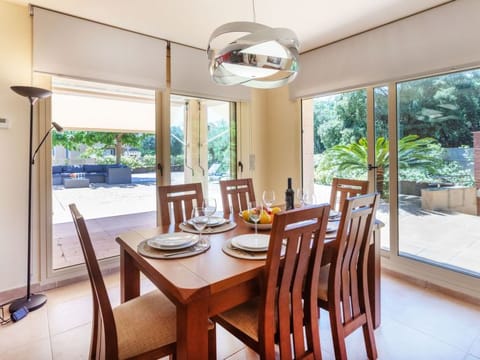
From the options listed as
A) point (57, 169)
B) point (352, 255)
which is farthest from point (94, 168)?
point (352, 255)

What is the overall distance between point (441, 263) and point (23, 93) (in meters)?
3.80

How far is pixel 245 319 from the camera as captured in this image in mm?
1372

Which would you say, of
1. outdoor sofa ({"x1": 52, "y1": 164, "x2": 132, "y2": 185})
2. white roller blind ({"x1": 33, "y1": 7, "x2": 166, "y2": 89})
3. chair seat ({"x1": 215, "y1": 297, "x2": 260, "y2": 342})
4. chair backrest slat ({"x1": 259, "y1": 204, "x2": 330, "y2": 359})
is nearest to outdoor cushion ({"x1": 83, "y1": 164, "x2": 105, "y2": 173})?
outdoor sofa ({"x1": 52, "y1": 164, "x2": 132, "y2": 185})

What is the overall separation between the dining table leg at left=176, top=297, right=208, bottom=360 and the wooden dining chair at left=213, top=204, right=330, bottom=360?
262mm

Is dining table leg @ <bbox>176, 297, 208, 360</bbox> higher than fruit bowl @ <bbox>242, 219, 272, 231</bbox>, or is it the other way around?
fruit bowl @ <bbox>242, 219, 272, 231</bbox>

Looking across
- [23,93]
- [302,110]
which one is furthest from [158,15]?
[302,110]

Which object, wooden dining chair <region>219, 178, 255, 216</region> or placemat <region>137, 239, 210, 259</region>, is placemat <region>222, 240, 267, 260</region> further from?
wooden dining chair <region>219, 178, 255, 216</region>

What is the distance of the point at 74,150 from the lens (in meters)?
2.93

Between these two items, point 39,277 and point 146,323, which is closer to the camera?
point 146,323

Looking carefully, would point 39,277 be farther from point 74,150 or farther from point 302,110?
point 302,110

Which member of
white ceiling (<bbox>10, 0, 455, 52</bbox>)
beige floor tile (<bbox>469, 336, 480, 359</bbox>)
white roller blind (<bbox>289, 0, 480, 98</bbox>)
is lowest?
beige floor tile (<bbox>469, 336, 480, 359</bbox>)

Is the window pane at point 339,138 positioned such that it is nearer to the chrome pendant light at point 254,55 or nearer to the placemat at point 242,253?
the chrome pendant light at point 254,55

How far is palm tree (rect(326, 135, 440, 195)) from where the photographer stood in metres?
2.64

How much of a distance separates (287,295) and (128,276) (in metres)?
0.97
